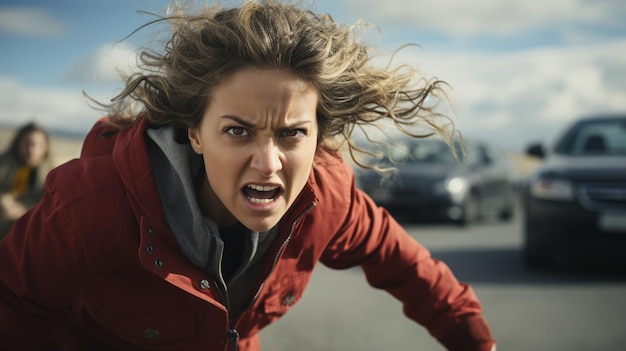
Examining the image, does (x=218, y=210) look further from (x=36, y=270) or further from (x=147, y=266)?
(x=36, y=270)

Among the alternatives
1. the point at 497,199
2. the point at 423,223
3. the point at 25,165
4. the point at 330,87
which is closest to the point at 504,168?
the point at 497,199

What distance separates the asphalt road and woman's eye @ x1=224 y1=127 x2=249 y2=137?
112 inches

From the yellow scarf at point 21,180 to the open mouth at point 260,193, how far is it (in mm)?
5531

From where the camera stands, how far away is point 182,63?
272 centimetres

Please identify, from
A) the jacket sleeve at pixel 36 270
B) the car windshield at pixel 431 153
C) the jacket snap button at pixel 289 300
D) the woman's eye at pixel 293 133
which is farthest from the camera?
the car windshield at pixel 431 153

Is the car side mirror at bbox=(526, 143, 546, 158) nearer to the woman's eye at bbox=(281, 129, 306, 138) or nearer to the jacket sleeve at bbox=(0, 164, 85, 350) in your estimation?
the woman's eye at bbox=(281, 129, 306, 138)

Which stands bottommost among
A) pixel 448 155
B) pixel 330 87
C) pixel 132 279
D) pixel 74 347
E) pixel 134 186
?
pixel 74 347

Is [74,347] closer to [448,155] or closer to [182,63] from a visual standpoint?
[182,63]

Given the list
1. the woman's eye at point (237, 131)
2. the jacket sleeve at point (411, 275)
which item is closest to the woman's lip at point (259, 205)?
the woman's eye at point (237, 131)

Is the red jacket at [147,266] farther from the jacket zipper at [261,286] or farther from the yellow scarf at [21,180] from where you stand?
the yellow scarf at [21,180]

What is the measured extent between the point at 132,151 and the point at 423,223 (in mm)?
10204

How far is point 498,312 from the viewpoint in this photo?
241 inches

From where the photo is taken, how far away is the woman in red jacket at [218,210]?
7.81ft

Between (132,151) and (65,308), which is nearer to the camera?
(132,151)
